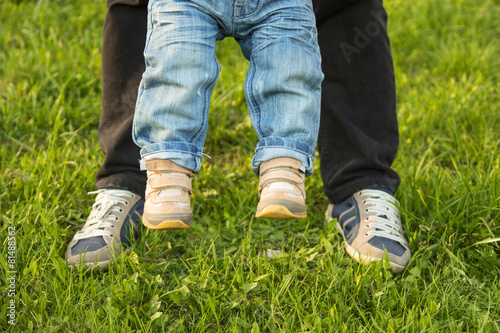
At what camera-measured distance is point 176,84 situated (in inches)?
59.7

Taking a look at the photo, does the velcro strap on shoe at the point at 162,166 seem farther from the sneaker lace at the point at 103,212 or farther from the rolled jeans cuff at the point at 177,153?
the sneaker lace at the point at 103,212

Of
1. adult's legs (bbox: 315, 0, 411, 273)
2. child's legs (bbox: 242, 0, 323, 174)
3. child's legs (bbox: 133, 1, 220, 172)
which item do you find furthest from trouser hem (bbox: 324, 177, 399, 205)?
child's legs (bbox: 133, 1, 220, 172)

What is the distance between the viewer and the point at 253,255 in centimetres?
199

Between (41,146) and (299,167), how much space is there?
1591mm

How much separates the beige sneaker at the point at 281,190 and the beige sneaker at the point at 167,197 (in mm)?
242

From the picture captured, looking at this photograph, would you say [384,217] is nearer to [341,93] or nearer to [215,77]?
[341,93]

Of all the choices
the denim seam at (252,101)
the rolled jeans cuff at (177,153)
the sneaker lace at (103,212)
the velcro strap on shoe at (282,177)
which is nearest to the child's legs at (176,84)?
the rolled jeans cuff at (177,153)

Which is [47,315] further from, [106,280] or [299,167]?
[299,167]

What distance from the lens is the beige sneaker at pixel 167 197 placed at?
59.0 inches

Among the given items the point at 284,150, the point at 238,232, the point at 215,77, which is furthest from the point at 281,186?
the point at 238,232

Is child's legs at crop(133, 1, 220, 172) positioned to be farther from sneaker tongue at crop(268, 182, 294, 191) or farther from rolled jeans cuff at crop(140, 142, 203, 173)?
sneaker tongue at crop(268, 182, 294, 191)

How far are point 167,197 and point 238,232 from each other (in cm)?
70

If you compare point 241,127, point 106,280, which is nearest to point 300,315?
point 106,280

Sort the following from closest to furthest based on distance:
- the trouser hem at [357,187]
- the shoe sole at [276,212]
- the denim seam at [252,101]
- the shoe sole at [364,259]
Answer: the shoe sole at [276,212]
the denim seam at [252,101]
the shoe sole at [364,259]
the trouser hem at [357,187]
